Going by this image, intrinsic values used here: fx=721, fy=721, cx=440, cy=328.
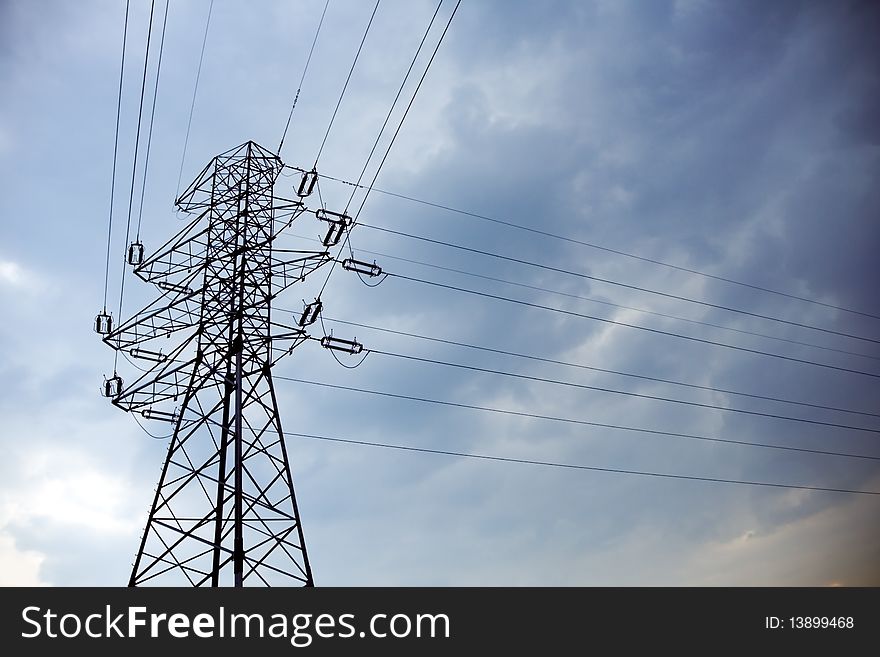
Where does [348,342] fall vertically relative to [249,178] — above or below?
below

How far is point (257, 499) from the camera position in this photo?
18.5 metres

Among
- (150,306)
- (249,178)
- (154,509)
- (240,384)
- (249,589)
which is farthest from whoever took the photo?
(249,178)

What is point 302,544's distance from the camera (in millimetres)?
18438

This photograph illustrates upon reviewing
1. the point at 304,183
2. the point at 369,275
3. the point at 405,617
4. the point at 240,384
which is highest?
the point at 304,183

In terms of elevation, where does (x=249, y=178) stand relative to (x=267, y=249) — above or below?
above

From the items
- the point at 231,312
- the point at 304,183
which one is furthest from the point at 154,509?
the point at 304,183

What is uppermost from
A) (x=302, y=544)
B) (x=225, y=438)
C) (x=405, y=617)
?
(x=225, y=438)

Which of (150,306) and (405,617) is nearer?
(405,617)

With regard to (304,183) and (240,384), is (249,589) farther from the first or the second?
(304,183)

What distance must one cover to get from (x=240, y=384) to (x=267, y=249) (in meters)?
4.64

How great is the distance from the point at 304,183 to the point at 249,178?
2.83 m

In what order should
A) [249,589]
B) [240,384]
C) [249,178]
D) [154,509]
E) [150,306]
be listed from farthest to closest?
[249,178]
[150,306]
[240,384]
[154,509]
[249,589]

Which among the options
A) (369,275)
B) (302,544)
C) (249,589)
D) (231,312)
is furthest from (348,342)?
(249,589)

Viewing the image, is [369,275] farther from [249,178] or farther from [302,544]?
[302,544]
